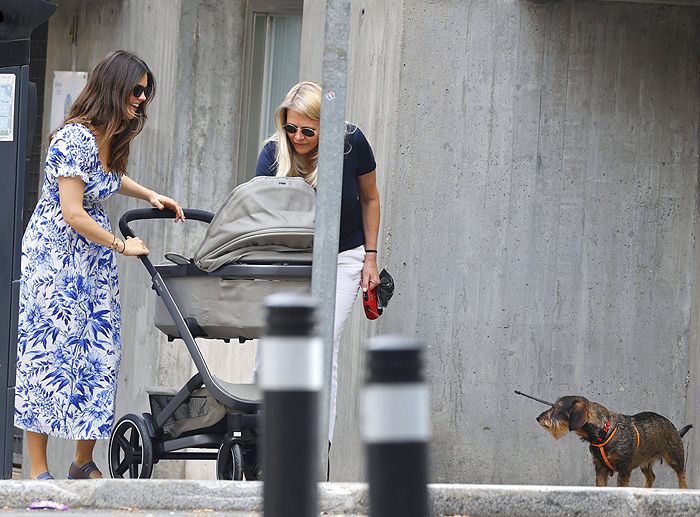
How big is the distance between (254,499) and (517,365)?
9.45ft

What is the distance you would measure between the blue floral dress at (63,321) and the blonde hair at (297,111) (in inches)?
27.1

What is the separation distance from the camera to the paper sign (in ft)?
34.4

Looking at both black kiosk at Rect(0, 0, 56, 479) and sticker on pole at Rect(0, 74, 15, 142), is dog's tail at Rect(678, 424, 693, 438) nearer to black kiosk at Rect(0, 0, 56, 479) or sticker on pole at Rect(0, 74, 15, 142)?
black kiosk at Rect(0, 0, 56, 479)

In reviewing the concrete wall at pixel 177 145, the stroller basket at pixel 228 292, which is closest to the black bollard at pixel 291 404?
the stroller basket at pixel 228 292

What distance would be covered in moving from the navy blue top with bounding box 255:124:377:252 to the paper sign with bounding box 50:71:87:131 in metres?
4.59

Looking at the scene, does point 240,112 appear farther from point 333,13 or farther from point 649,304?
point 333,13

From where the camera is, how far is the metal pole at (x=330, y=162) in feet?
16.3

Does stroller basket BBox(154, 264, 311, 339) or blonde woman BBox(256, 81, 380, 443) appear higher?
blonde woman BBox(256, 81, 380, 443)

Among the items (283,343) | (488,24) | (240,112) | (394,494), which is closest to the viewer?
(394,494)

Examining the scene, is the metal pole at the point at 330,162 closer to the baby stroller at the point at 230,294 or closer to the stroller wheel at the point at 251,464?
the baby stroller at the point at 230,294

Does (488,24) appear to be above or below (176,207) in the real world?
above

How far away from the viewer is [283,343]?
2.57 m

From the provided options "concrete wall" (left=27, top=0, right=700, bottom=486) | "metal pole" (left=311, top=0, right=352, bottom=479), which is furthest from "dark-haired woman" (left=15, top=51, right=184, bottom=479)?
"concrete wall" (left=27, top=0, right=700, bottom=486)

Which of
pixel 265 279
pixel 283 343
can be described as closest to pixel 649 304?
pixel 265 279
